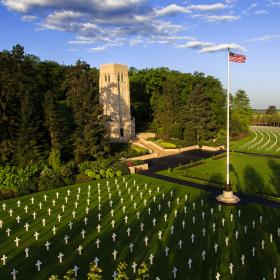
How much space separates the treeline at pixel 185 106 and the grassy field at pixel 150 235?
33.7 meters

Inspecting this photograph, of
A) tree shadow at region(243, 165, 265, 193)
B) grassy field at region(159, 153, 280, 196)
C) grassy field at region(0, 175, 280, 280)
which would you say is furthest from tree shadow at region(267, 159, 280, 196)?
grassy field at region(0, 175, 280, 280)

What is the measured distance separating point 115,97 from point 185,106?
1661cm

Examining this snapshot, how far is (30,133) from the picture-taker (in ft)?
117

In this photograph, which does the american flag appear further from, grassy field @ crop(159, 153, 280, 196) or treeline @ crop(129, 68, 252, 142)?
treeline @ crop(129, 68, 252, 142)

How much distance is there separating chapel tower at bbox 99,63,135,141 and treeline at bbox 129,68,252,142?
10385 millimetres

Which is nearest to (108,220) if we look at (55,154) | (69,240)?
(69,240)

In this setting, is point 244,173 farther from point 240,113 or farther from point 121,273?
point 240,113

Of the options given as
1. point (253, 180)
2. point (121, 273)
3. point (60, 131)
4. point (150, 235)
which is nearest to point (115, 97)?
point (60, 131)

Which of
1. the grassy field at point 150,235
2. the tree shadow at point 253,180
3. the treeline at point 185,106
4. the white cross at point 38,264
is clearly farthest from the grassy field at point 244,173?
the white cross at point 38,264

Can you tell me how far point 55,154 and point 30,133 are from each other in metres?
3.70

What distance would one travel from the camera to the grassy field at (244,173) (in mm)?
31609

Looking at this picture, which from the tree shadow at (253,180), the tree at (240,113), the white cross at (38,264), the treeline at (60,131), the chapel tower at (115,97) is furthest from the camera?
the tree at (240,113)

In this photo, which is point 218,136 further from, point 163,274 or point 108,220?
point 163,274

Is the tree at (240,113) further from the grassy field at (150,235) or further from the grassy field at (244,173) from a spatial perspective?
the grassy field at (150,235)
